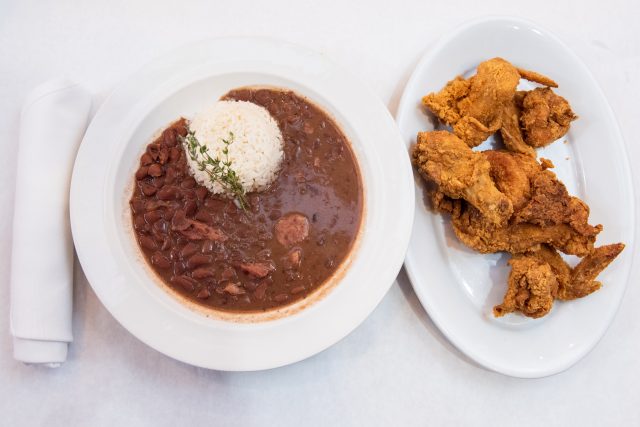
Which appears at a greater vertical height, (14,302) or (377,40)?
(377,40)

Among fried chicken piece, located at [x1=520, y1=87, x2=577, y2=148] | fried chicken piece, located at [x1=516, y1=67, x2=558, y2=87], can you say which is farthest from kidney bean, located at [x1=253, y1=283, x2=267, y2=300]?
fried chicken piece, located at [x1=516, y1=67, x2=558, y2=87]

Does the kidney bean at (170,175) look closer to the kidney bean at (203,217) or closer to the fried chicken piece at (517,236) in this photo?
the kidney bean at (203,217)

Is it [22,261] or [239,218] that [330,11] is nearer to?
[239,218]

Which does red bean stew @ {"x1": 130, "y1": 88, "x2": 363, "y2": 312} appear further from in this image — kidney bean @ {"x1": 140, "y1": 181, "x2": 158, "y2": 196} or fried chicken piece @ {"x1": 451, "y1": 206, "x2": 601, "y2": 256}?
fried chicken piece @ {"x1": 451, "y1": 206, "x2": 601, "y2": 256}

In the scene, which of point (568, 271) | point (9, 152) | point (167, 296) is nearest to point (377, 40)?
point (568, 271)

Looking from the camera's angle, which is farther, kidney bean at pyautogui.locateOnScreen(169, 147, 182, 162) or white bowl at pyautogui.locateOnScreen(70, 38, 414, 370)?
kidney bean at pyautogui.locateOnScreen(169, 147, 182, 162)

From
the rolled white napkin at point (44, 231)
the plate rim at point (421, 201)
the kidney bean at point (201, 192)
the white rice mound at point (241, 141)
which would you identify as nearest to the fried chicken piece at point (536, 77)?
the plate rim at point (421, 201)

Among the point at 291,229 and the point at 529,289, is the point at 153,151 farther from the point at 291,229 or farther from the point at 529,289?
the point at 529,289
